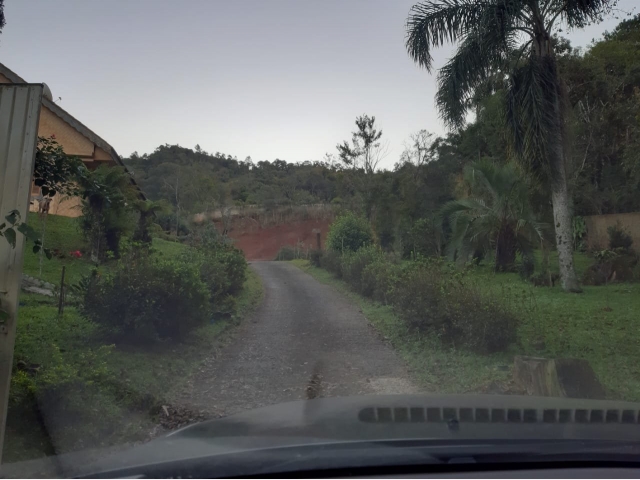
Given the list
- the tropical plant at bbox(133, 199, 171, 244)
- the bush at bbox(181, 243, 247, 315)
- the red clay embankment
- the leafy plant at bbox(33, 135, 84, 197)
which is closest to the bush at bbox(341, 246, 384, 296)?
the bush at bbox(181, 243, 247, 315)

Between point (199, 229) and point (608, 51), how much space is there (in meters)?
18.2

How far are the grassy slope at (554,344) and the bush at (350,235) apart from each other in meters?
10.2

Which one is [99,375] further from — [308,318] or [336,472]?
[308,318]

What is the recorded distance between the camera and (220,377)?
7906mm

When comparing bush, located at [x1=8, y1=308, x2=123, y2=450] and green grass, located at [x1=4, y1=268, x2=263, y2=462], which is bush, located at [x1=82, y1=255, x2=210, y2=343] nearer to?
green grass, located at [x1=4, y1=268, x2=263, y2=462]

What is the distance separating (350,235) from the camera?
24.6 meters

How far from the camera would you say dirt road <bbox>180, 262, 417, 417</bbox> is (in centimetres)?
703

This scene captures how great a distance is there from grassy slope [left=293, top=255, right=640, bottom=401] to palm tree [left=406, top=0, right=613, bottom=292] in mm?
3028

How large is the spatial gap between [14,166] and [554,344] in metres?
7.64

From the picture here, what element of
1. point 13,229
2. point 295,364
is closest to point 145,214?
point 295,364

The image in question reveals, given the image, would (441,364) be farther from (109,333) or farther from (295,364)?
(109,333)

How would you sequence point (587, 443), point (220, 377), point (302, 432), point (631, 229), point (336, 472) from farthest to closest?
1. point (631, 229)
2. point (220, 377)
3. point (302, 432)
4. point (587, 443)
5. point (336, 472)

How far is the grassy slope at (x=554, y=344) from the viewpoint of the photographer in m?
7.50

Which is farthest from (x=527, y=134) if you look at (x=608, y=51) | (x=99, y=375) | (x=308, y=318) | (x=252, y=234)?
(x=252, y=234)
